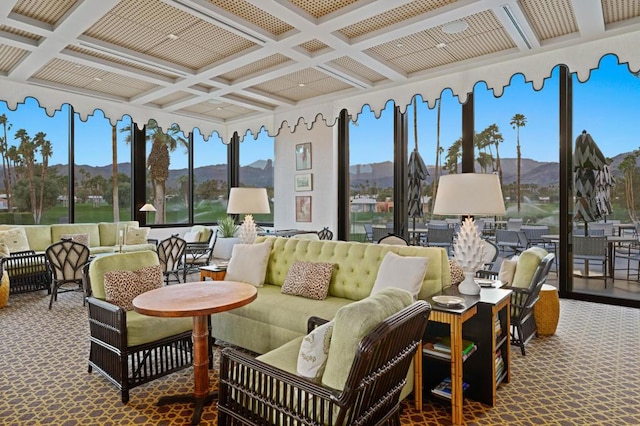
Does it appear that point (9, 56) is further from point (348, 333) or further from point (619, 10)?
point (619, 10)

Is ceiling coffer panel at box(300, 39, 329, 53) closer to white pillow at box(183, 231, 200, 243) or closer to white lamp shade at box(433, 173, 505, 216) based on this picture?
white lamp shade at box(433, 173, 505, 216)

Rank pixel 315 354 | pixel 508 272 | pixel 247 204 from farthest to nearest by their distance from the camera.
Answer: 1. pixel 247 204
2. pixel 508 272
3. pixel 315 354

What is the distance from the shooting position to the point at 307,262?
3.80 metres

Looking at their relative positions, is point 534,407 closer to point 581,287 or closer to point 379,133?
point 581,287

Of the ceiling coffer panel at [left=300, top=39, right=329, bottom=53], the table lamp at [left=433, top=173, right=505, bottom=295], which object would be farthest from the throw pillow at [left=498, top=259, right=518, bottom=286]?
the ceiling coffer panel at [left=300, top=39, right=329, bottom=53]

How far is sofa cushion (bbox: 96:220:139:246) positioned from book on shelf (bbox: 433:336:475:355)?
23.8 feet

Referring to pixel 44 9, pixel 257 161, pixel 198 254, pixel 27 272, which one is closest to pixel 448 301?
pixel 44 9

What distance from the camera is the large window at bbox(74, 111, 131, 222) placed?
8.51 m

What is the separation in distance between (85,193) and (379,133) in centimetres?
639

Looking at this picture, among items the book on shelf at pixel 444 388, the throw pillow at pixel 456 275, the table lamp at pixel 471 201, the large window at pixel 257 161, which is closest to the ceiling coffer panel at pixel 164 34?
the table lamp at pixel 471 201

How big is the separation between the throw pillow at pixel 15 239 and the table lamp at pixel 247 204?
4356mm

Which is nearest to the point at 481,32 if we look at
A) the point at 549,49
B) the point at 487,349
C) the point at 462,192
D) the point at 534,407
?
the point at 549,49

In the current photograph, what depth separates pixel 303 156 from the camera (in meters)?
8.36

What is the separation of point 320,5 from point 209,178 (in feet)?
23.3
